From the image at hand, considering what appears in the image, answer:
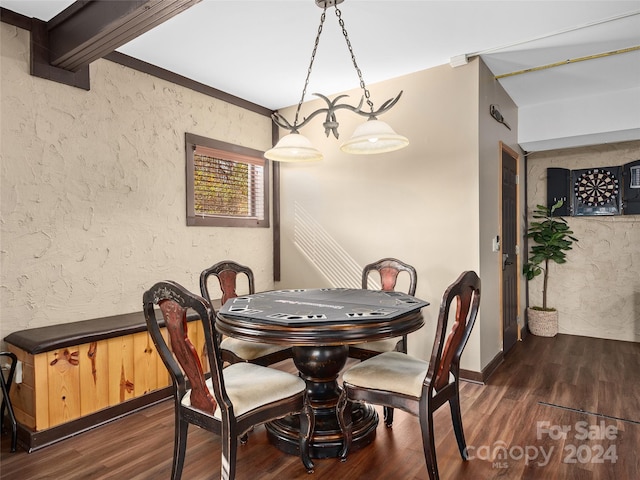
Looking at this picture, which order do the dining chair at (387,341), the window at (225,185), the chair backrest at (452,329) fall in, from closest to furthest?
the chair backrest at (452,329) < the dining chair at (387,341) < the window at (225,185)

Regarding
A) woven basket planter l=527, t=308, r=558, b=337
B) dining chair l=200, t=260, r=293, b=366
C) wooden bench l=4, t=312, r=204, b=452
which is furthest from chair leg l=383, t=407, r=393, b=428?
woven basket planter l=527, t=308, r=558, b=337

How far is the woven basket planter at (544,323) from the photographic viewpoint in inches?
190

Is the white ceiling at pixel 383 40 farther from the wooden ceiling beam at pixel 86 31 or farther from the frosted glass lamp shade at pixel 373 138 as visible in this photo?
the frosted glass lamp shade at pixel 373 138

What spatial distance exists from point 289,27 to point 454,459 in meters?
2.94

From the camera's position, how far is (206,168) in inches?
154

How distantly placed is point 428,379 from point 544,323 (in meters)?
3.70

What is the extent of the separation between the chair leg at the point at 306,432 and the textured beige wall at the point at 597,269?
167 inches

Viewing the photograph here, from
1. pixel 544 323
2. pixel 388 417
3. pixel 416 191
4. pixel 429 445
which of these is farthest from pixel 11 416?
pixel 544 323

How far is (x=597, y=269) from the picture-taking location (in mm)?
4773

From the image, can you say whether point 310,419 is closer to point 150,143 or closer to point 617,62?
point 150,143

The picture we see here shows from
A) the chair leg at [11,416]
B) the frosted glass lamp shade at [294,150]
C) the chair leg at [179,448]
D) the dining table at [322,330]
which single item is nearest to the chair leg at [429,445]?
the dining table at [322,330]

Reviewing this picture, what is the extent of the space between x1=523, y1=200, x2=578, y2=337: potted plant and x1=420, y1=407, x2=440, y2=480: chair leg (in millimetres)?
3689

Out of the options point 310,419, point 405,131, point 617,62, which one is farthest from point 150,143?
point 617,62

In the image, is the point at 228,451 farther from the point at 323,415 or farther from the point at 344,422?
the point at 323,415
